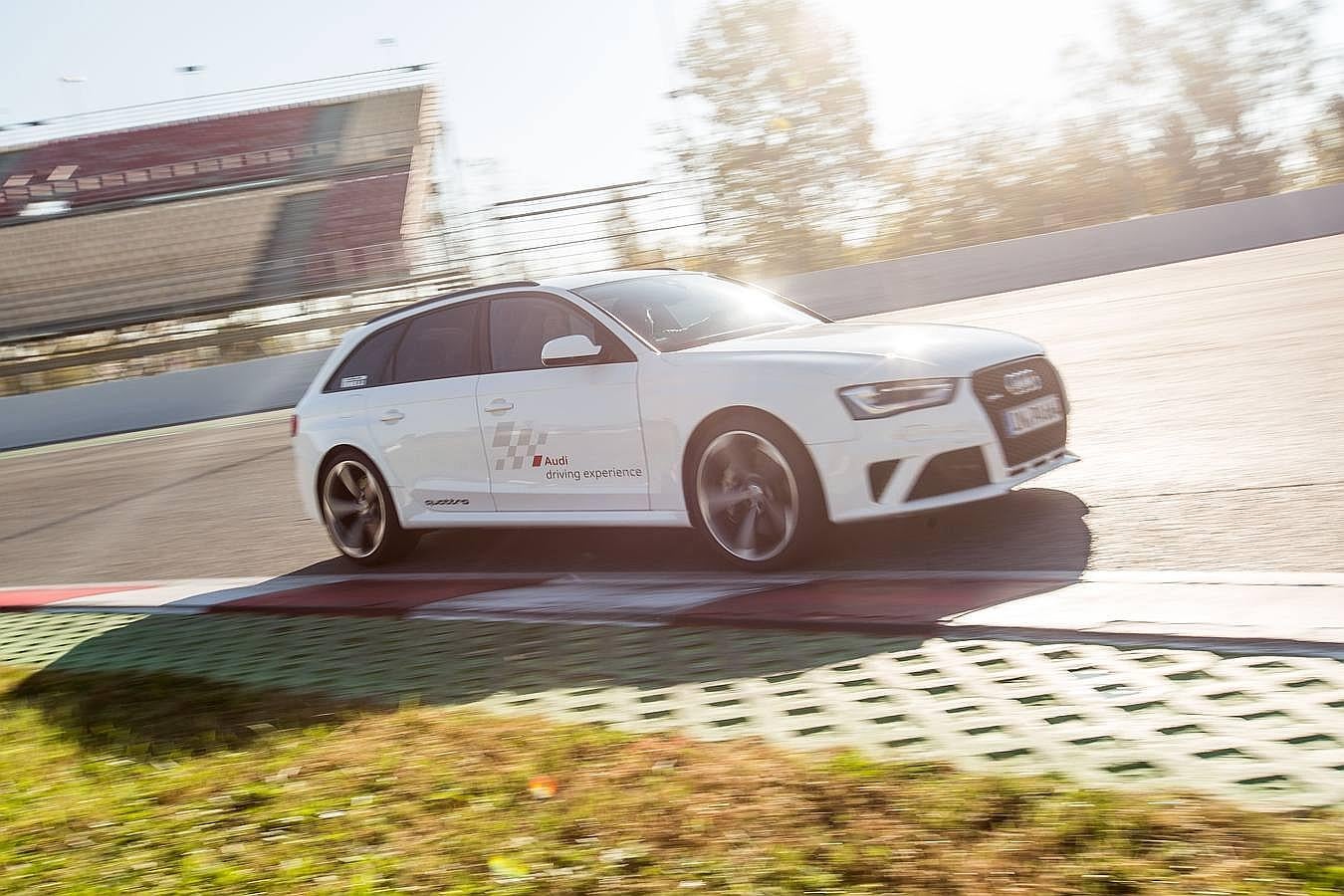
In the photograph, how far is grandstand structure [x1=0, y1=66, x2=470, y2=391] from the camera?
90.4ft

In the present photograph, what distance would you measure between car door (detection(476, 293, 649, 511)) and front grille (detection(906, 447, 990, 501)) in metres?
1.38

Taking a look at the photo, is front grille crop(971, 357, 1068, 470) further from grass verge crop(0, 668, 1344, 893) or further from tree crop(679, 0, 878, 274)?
tree crop(679, 0, 878, 274)

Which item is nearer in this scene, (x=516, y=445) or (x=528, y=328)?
(x=516, y=445)

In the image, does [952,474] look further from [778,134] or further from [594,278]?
[778,134]

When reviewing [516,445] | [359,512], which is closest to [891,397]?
[516,445]

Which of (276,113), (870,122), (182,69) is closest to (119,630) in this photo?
(870,122)

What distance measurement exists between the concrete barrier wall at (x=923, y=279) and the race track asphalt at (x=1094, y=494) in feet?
20.2

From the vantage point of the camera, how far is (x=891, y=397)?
Result: 19.6 feet

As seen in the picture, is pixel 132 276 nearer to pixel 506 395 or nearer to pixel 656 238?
pixel 656 238

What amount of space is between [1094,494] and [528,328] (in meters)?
2.99

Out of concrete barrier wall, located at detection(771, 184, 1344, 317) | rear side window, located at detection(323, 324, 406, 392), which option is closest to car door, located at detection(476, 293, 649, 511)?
rear side window, located at detection(323, 324, 406, 392)

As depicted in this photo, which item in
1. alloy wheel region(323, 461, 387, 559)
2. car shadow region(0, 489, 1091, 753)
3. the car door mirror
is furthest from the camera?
alloy wheel region(323, 461, 387, 559)

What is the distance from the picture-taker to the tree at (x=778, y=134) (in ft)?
82.1

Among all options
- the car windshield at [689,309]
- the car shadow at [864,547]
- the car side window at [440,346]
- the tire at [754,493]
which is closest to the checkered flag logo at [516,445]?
the car side window at [440,346]
